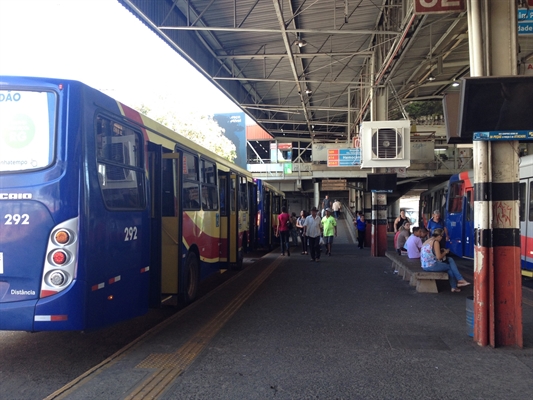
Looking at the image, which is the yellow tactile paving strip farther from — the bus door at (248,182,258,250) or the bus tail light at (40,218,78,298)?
the bus door at (248,182,258,250)

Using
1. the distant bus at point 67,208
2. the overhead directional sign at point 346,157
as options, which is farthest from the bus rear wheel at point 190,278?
the overhead directional sign at point 346,157

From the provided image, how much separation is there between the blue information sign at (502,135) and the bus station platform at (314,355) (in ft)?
8.19

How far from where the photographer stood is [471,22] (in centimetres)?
580

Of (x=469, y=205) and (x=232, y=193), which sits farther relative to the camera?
(x=469, y=205)

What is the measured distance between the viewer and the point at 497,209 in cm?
564

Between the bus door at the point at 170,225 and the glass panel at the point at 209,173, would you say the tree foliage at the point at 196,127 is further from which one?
the bus door at the point at 170,225

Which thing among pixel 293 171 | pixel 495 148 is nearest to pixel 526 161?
pixel 495 148

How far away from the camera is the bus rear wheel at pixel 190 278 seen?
7.87 m

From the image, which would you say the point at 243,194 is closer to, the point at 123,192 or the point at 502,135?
the point at 123,192

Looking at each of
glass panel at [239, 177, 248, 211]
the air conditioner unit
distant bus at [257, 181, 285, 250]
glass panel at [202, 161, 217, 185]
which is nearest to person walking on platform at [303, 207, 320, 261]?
glass panel at [239, 177, 248, 211]

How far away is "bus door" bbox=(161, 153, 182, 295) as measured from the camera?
7.34 meters

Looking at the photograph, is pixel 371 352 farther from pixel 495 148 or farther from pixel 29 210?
pixel 29 210

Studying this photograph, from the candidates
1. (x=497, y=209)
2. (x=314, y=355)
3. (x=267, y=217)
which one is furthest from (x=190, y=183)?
(x=267, y=217)

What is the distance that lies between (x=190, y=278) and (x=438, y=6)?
20.8 feet
